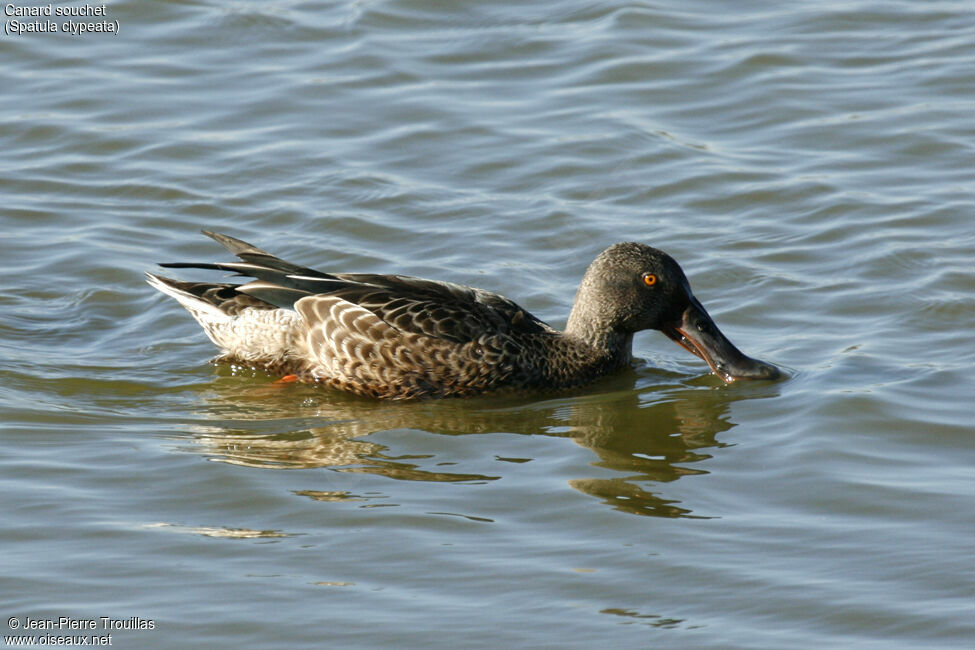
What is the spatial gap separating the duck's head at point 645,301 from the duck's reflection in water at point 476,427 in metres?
0.30

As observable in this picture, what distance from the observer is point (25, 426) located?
815 centimetres

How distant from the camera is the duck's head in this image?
29.8ft

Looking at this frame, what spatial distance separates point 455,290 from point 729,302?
2.15 meters

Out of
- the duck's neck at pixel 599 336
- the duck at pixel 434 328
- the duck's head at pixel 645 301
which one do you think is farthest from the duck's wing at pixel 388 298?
the duck's head at pixel 645 301

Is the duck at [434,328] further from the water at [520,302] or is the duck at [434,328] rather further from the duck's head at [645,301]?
the water at [520,302]

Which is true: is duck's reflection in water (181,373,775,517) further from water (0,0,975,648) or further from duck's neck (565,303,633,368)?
duck's neck (565,303,633,368)

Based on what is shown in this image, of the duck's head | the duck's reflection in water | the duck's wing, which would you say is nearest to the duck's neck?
the duck's head

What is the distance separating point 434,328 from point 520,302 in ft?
5.28

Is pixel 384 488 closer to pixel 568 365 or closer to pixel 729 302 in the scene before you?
pixel 568 365

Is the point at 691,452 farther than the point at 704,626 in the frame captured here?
Yes

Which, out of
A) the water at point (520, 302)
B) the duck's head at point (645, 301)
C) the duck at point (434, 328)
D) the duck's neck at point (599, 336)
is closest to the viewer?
the water at point (520, 302)

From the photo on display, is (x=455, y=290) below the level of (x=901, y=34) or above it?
below

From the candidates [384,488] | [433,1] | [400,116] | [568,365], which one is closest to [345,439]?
[384,488]

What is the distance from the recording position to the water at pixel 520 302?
6262 mm
